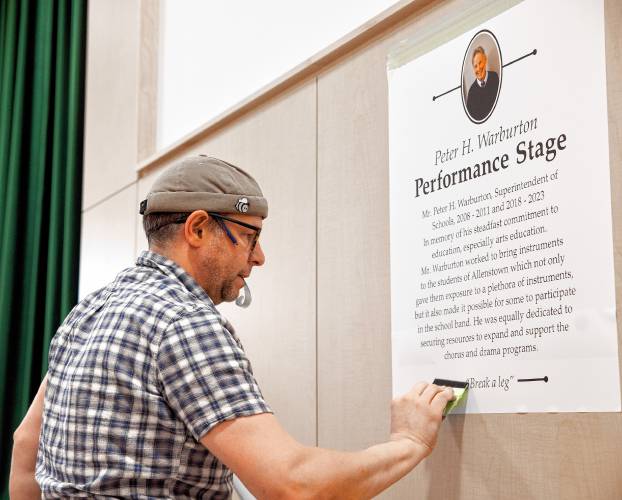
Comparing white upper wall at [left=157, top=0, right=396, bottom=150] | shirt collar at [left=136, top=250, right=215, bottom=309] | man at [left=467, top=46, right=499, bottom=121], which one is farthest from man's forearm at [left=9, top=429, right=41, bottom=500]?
white upper wall at [left=157, top=0, right=396, bottom=150]

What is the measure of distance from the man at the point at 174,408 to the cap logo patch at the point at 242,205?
1.2 inches

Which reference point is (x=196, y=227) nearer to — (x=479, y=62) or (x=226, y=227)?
(x=226, y=227)

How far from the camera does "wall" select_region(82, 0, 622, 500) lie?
140cm

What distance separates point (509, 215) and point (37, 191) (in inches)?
110

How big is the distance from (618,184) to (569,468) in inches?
17.8

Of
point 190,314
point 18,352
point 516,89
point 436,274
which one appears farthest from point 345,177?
point 18,352

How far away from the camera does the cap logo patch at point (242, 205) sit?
1546 mm

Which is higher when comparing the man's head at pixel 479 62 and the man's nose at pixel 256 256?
the man's head at pixel 479 62

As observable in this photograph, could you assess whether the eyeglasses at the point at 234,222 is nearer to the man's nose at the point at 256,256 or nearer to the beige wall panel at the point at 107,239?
the man's nose at the point at 256,256

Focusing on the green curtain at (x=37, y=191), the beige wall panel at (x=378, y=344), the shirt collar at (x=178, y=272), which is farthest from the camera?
the green curtain at (x=37, y=191)

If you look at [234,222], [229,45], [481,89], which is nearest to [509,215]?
[481,89]

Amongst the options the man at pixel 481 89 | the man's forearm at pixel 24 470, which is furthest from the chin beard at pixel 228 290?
the man at pixel 481 89

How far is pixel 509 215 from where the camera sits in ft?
5.03

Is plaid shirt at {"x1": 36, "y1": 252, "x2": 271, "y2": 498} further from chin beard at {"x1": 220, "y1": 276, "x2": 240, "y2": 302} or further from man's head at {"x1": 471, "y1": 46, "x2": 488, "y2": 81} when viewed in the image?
man's head at {"x1": 471, "y1": 46, "x2": 488, "y2": 81}
